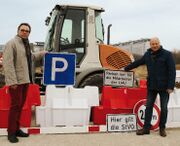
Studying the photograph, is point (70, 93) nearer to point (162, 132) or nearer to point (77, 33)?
point (162, 132)

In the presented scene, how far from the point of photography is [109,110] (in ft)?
30.3

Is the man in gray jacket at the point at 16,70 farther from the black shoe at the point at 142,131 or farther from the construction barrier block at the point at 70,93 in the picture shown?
the black shoe at the point at 142,131

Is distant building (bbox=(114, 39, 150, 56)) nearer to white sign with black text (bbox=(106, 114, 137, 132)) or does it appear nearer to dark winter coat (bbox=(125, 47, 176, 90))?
white sign with black text (bbox=(106, 114, 137, 132))

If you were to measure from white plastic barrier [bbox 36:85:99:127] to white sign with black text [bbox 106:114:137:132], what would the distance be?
0.54 metres

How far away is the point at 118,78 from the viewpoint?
31.5 ft

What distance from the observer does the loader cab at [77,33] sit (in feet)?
39.7

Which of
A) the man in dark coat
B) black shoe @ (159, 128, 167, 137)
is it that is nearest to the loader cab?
the man in dark coat

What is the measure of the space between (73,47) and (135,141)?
4.79m

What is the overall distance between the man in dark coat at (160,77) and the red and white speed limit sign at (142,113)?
0.41 meters

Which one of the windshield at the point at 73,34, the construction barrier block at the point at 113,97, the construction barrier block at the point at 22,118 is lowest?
the construction barrier block at the point at 22,118

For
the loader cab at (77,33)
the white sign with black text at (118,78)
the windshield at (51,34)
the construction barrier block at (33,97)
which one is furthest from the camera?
the windshield at (51,34)

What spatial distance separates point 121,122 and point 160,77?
3.98ft

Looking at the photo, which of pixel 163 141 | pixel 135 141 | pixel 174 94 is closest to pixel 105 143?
pixel 135 141

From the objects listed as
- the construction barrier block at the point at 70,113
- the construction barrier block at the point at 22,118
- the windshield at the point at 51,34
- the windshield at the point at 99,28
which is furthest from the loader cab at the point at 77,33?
the construction barrier block at the point at 22,118
